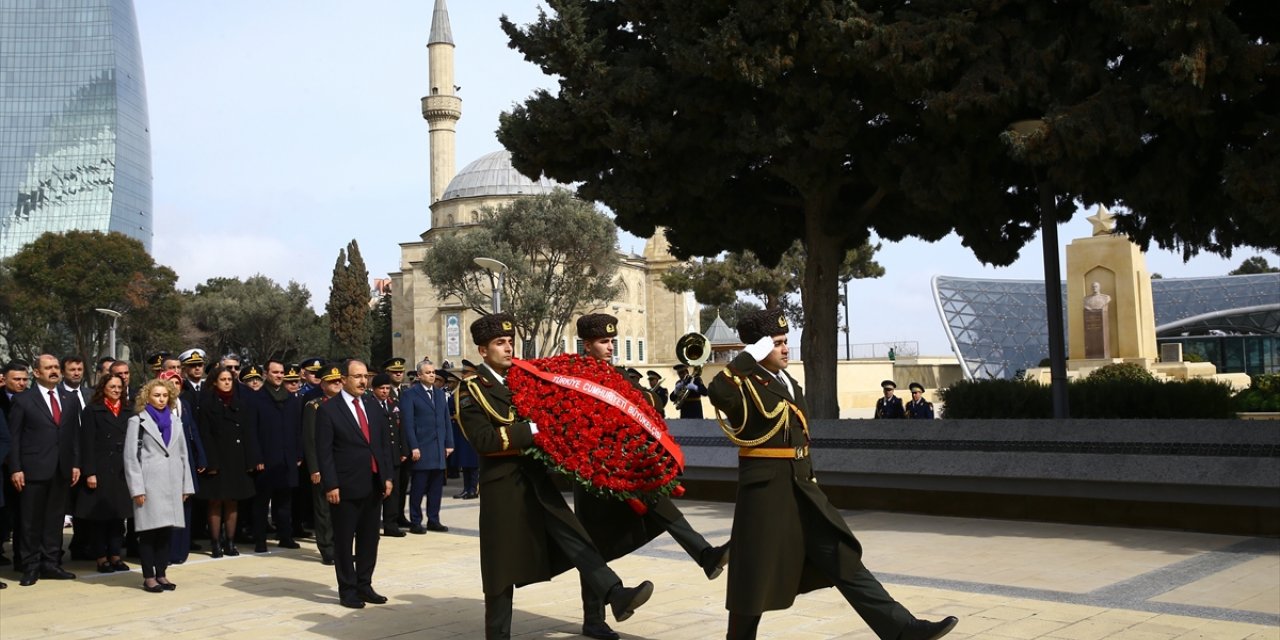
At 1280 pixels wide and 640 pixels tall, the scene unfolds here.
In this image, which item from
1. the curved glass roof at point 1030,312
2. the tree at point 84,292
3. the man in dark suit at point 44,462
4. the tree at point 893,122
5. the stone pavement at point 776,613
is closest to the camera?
the stone pavement at point 776,613

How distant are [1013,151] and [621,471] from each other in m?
7.00

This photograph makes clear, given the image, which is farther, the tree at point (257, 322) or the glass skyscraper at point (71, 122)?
the glass skyscraper at point (71, 122)

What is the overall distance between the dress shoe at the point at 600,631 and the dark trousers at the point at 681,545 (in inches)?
0.9

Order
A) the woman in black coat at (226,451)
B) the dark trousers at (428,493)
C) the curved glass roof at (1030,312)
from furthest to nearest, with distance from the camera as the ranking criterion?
the curved glass roof at (1030,312) → the dark trousers at (428,493) → the woman in black coat at (226,451)

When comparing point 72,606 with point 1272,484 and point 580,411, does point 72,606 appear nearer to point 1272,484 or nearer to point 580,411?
point 580,411

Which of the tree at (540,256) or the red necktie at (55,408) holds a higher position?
the tree at (540,256)

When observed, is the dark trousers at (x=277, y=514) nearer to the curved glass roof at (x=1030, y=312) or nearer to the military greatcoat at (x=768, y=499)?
the military greatcoat at (x=768, y=499)

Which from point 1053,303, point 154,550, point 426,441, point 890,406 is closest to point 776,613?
point 154,550

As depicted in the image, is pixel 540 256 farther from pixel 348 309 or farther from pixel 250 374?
pixel 250 374

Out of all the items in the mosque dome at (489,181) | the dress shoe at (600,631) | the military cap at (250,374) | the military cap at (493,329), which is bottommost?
the dress shoe at (600,631)

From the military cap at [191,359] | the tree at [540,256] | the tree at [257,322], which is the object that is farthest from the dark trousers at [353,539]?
the tree at [257,322]

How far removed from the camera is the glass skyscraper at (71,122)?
8794cm

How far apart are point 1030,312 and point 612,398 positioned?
56.9 m

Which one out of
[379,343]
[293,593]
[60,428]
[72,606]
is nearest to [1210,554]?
[293,593]
